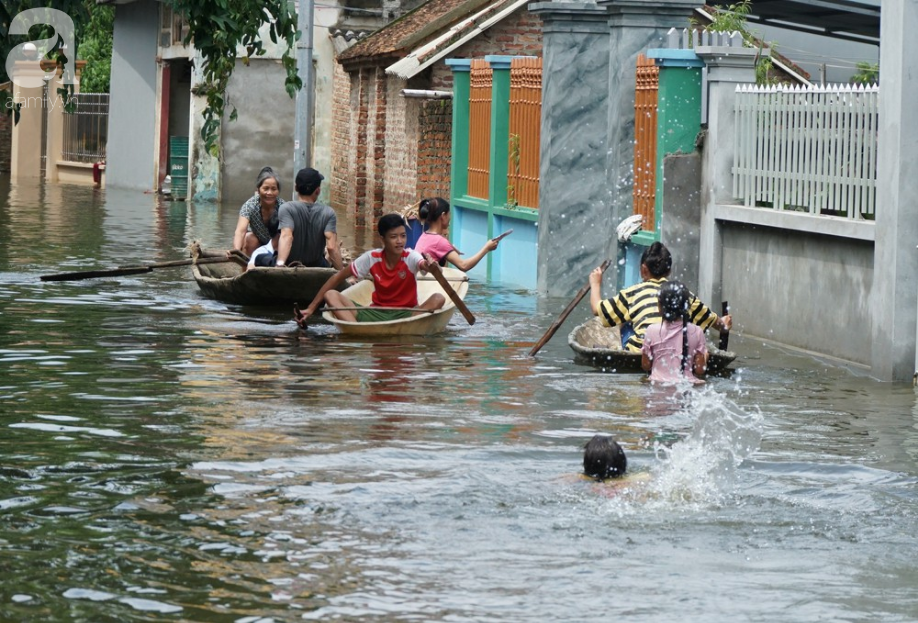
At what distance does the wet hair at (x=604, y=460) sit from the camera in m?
8.76

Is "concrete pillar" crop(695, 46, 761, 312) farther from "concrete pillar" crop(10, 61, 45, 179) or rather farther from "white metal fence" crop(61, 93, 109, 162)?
"concrete pillar" crop(10, 61, 45, 179)

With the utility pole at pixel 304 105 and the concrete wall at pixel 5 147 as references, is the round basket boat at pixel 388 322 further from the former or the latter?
the concrete wall at pixel 5 147

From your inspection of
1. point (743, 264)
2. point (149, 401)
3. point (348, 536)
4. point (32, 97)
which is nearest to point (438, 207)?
point (743, 264)

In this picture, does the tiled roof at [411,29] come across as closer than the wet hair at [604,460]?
No

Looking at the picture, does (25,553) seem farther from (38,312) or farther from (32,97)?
(32,97)

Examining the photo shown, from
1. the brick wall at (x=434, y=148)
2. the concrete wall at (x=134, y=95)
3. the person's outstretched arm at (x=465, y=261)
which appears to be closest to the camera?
the person's outstretched arm at (x=465, y=261)

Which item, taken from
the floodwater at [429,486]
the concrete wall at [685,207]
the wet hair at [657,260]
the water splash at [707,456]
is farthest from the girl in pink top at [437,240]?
the water splash at [707,456]

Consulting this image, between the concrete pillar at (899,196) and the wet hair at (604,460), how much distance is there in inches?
195

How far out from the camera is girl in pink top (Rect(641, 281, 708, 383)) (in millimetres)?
12211

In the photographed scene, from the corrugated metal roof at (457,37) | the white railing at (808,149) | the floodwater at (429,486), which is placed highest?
the corrugated metal roof at (457,37)

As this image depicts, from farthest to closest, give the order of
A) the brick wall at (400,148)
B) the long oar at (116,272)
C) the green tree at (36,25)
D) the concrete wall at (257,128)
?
1. the concrete wall at (257,128)
2. the brick wall at (400,148)
3. the long oar at (116,272)
4. the green tree at (36,25)

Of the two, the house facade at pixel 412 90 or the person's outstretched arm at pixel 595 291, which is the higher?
the house facade at pixel 412 90

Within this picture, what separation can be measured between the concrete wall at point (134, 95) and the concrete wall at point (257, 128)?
212 inches

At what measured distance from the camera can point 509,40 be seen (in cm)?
2919
